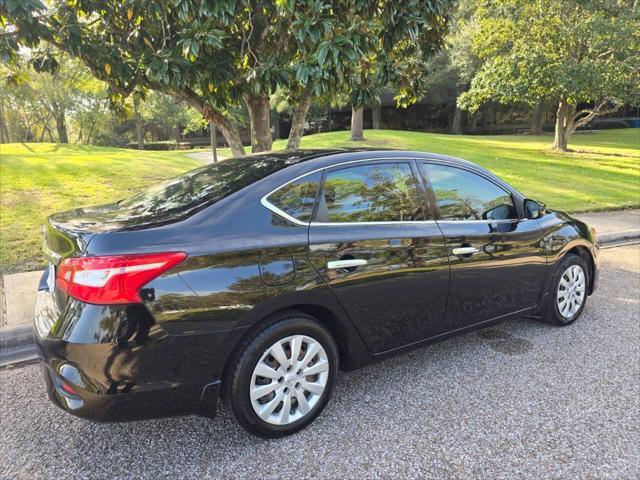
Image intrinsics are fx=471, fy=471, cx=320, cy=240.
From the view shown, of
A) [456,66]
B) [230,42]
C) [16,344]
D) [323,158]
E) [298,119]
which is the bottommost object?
Answer: [16,344]

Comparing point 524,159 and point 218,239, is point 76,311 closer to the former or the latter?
point 218,239

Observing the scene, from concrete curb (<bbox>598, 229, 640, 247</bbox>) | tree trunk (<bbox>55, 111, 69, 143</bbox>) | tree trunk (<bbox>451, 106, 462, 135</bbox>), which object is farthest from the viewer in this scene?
tree trunk (<bbox>451, 106, 462, 135</bbox>)

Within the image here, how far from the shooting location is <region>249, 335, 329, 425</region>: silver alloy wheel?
8.59 ft

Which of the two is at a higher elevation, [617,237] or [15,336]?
[617,237]

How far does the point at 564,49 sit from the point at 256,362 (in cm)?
1827

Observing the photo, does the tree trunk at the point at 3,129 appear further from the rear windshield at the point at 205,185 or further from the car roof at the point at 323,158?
the car roof at the point at 323,158

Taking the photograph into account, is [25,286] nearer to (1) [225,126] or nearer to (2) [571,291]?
(1) [225,126]

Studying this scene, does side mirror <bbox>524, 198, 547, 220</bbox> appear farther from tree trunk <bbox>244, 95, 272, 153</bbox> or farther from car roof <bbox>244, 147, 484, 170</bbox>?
tree trunk <bbox>244, 95, 272, 153</bbox>

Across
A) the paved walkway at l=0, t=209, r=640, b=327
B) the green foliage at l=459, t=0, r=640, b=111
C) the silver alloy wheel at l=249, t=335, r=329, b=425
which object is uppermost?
the green foliage at l=459, t=0, r=640, b=111

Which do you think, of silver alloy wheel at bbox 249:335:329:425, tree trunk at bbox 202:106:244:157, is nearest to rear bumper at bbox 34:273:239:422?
silver alloy wheel at bbox 249:335:329:425

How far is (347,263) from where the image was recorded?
284cm

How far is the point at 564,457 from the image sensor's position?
2.60m

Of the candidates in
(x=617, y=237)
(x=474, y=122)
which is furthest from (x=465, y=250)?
(x=474, y=122)

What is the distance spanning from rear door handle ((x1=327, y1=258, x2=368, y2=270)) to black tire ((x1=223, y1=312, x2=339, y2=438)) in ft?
1.09
